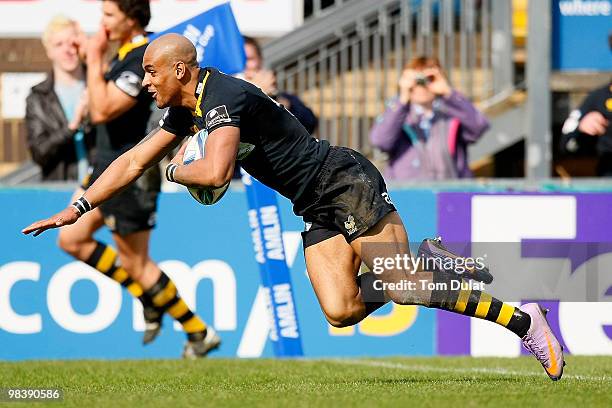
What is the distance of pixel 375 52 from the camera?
1466 centimetres

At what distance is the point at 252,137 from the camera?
27.0 ft

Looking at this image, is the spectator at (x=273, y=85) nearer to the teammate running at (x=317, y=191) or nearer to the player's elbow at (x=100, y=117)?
the player's elbow at (x=100, y=117)

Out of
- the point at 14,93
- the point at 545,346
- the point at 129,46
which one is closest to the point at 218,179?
the point at 545,346

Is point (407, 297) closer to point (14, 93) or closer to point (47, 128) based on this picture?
point (47, 128)

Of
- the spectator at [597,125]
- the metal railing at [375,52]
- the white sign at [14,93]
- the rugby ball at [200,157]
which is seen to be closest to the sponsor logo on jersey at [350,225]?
the rugby ball at [200,157]

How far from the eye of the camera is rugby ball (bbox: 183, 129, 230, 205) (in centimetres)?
787

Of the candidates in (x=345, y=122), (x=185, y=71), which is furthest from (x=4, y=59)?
(x=185, y=71)

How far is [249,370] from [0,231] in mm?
3045

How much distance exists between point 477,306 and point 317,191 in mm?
1165

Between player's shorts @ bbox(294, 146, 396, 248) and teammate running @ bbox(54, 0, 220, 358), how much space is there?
2789mm

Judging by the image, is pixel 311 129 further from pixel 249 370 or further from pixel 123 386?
pixel 123 386

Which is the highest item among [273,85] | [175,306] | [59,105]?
[273,85]

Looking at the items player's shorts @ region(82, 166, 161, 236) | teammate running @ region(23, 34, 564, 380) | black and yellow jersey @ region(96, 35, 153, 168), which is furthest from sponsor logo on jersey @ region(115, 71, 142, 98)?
teammate running @ region(23, 34, 564, 380)

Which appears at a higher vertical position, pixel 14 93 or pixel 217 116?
pixel 14 93
